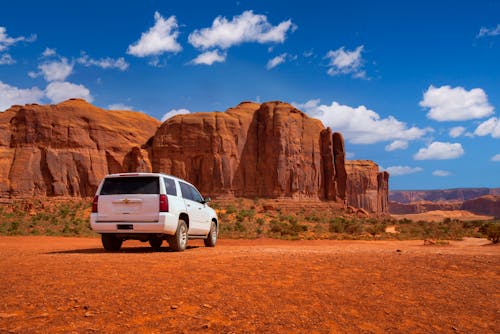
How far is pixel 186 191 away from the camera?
1227 cm

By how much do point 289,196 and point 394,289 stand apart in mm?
59846

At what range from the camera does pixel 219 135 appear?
6544 centimetres

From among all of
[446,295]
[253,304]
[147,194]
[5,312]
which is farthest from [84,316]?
[147,194]

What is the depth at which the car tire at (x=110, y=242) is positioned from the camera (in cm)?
1149

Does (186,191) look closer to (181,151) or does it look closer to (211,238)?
(211,238)

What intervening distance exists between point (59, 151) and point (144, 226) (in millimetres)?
56495

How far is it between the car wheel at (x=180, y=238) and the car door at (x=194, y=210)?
17.7 inches

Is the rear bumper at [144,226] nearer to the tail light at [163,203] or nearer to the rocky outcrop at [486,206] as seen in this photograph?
the tail light at [163,203]

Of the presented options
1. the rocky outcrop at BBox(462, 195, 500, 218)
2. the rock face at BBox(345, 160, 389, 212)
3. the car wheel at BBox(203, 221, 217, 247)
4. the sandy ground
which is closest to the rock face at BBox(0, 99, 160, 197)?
the car wheel at BBox(203, 221, 217, 247)

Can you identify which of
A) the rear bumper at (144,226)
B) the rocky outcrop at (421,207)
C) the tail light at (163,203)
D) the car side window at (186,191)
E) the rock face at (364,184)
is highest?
the rock face at (364,184)

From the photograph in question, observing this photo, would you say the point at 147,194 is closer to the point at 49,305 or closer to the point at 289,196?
the point at 49,305

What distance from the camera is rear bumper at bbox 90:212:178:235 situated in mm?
10461

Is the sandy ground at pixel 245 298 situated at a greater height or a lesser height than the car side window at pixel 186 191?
lesser

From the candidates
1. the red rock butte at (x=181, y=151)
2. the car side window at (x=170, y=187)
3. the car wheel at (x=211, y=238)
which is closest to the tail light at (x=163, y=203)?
the car side window at (x=170, y=187)
